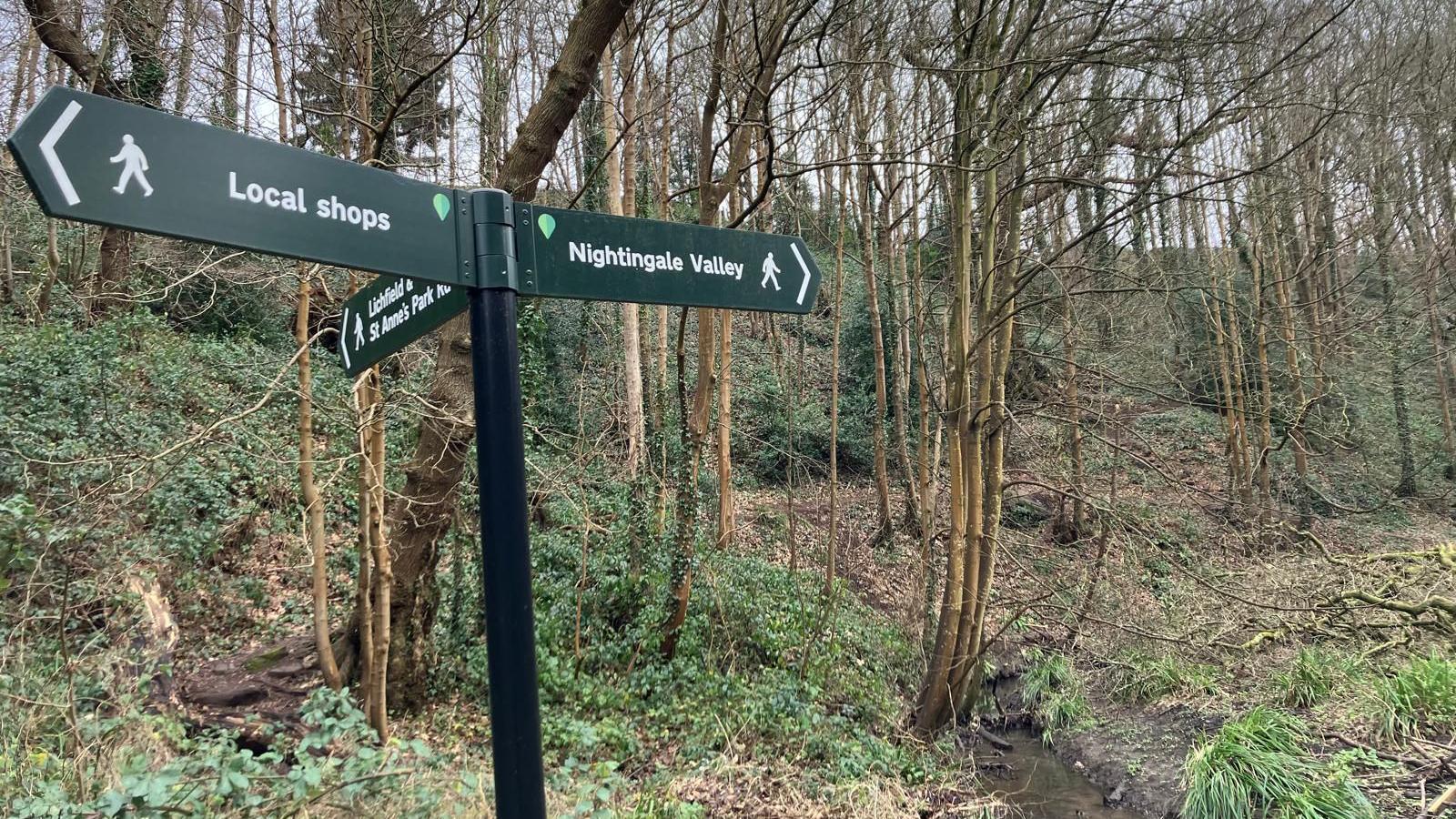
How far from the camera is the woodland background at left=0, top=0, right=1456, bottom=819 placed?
4125 mm

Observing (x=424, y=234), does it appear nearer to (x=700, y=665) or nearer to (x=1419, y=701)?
(x=700, y=665)

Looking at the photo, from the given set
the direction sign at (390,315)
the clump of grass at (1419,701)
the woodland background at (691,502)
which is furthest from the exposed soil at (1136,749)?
the direction sign at (390,315)

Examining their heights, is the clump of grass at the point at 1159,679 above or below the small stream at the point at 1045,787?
above

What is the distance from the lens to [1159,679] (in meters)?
7.23

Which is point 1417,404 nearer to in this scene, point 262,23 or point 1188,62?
point 1188,62

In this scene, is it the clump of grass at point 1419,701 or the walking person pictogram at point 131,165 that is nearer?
the walking person pictogram at point 131,165

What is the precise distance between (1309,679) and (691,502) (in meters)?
5.47

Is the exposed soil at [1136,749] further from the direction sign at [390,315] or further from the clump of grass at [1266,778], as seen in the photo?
the direction sign at [390,315]

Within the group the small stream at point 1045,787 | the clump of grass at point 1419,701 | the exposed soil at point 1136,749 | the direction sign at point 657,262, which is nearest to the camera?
the direction sign at point 657,262

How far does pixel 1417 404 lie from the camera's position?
17297 mm

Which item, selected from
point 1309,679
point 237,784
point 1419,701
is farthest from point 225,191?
point 1309,679

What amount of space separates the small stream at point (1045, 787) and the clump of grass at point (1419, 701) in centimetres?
183

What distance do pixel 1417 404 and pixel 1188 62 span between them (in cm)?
1846

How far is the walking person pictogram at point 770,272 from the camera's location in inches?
75.0
